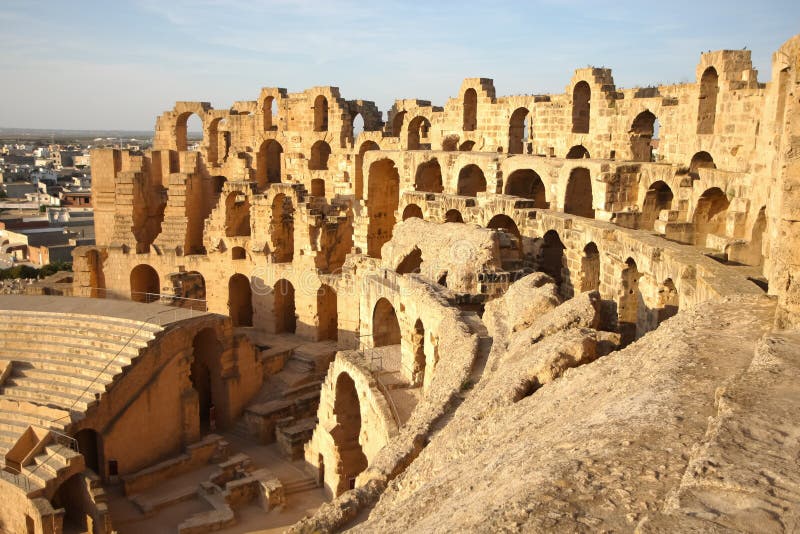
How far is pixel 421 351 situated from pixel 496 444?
298 inches

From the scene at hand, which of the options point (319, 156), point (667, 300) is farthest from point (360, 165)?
point (667, 300)

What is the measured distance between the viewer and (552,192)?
18.1 m

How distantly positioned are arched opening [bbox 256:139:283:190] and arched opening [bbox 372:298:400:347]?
1446 cm

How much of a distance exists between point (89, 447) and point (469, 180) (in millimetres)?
12774

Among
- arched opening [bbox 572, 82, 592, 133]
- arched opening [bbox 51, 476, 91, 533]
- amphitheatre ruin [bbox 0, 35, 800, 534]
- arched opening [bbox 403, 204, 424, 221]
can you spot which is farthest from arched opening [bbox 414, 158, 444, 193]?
arched opening [bbox 51, 476, 91, 533]

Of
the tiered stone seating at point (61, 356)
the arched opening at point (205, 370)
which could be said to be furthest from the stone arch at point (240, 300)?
the tiered stone seating at point (61, 356)

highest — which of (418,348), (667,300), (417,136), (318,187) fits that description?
(417,136)

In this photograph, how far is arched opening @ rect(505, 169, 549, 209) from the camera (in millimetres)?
20375

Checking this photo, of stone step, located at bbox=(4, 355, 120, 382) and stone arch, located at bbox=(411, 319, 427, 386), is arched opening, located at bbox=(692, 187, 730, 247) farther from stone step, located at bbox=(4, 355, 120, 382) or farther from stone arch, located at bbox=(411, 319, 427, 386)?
stone step, located at bbox=(4, 355, 120, 382)

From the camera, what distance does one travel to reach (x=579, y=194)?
18.4 metres

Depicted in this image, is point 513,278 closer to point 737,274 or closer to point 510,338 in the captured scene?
point 510,338

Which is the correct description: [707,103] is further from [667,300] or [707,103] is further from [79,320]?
[79,320]

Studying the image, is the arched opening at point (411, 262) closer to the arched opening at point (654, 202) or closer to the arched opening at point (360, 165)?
the arched opening at point (654, 202)

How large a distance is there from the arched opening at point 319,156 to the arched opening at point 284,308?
7805mm
